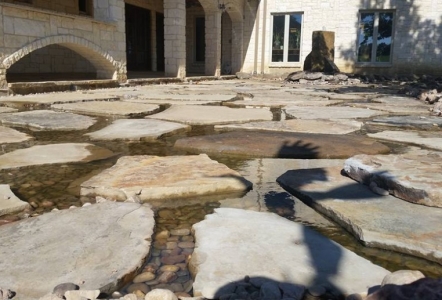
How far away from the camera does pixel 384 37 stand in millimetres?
13688

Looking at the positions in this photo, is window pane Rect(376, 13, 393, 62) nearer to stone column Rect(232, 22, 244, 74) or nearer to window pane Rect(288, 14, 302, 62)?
window pane Rect(288, 14, 302, 62)

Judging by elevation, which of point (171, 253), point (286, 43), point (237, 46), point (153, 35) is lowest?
point (171, 253)

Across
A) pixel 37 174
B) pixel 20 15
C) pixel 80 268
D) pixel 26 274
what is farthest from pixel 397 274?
pixel 20 15

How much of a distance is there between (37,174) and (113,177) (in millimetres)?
389

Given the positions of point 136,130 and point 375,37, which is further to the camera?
point 375,37

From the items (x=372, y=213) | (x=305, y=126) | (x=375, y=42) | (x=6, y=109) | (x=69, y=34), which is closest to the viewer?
(x=372, y=213)

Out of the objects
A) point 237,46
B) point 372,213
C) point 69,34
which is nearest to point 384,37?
point 237,46

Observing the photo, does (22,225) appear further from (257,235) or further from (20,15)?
(20,15)

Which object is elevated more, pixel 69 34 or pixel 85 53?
pixel 69 34

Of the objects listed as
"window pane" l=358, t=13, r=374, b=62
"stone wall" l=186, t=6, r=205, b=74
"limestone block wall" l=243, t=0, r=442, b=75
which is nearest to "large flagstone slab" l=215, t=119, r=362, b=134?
"limestone block wall" l=243, t=0, r=442, b=75

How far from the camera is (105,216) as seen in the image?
1274 millimetres

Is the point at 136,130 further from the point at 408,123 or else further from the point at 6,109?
the point at 408,123

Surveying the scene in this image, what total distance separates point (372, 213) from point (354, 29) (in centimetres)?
1370

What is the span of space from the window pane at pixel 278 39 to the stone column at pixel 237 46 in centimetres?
124
